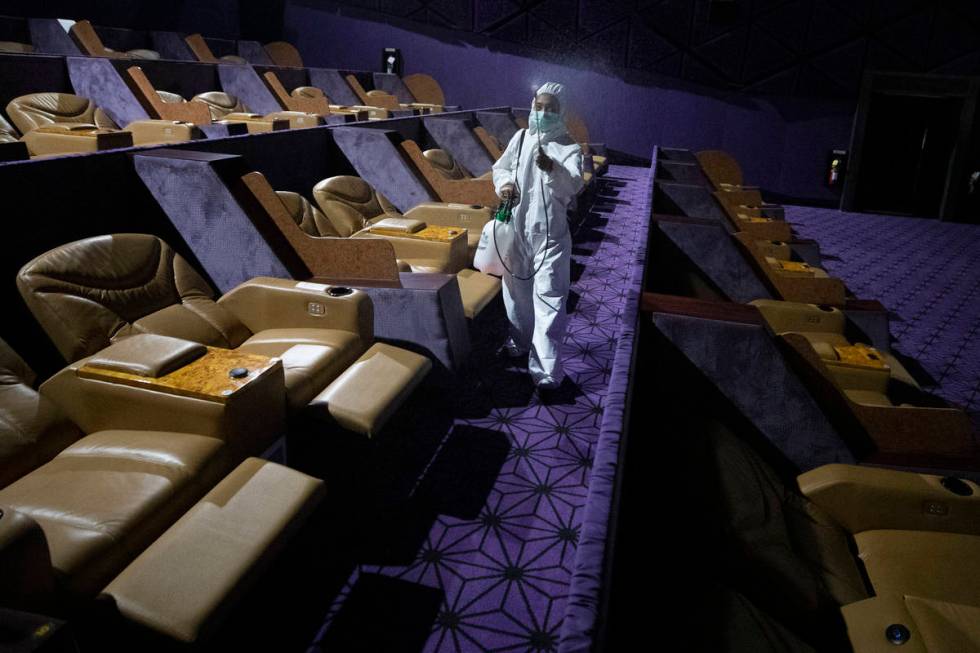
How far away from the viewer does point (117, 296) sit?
225 cm

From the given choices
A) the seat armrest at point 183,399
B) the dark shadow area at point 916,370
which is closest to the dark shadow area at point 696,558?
the seat armrest at point 183,399

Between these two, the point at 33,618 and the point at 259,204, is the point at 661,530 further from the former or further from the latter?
the point at 259,204

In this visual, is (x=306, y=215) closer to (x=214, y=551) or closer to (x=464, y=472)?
(x=464, y=472)

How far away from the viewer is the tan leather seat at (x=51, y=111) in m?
4.41

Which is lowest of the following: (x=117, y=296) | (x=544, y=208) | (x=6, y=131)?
(x=117, y=296)

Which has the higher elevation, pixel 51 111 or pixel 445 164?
pixel 51 111

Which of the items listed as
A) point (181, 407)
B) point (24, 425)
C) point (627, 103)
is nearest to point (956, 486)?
point (181, 407)

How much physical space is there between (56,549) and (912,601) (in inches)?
70.3

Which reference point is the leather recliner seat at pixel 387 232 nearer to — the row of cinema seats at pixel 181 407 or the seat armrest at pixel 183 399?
the row of cinema seats at pixel 181 407

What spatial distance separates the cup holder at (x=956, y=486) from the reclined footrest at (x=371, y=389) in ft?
5.16

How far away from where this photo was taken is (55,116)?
Result: 460cm

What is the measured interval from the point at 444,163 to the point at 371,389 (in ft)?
10.9

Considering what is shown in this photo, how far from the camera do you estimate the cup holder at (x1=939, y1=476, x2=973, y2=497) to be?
1.69 meters

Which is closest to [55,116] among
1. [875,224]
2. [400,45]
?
[400,45]
